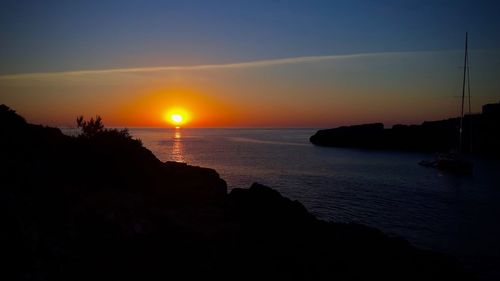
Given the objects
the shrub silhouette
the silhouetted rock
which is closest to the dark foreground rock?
the shrub silhouette

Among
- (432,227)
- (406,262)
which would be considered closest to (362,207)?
(432,227)

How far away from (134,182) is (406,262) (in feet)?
56.8

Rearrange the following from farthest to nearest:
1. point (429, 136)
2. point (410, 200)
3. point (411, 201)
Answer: point (429, 136) → point (410, 200) → point (411, 201)

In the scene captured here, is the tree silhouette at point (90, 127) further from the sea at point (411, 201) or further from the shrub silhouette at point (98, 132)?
the sea at point (411, 201)

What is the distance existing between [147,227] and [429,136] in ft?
522

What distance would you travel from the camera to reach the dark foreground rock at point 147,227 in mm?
12805

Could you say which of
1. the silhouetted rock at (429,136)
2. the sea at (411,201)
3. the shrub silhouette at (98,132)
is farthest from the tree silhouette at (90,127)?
the silhouetted rock at (429,136)

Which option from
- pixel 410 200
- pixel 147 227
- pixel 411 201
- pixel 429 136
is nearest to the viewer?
pixel 147 227

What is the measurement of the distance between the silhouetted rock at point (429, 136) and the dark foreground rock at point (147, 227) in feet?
362

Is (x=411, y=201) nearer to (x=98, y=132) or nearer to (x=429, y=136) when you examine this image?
(x=98, y=132)

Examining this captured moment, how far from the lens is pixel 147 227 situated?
15945mm

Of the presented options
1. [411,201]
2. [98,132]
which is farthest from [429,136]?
[98,132]

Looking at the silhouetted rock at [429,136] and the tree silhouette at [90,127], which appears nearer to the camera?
the tree silhouette at [90,127]

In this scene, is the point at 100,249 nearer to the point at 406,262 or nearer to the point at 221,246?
the point at 221,246
